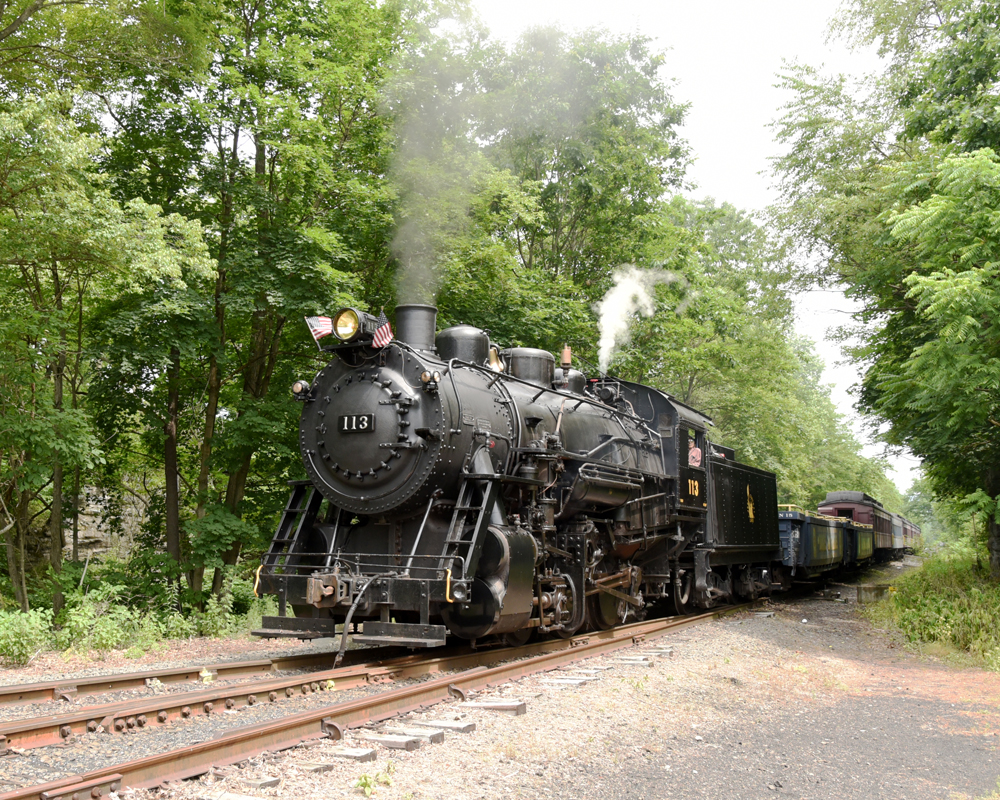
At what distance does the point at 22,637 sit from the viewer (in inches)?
340

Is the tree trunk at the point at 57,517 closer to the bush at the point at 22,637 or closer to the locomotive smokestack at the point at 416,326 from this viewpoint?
the bush at the point at 22,637

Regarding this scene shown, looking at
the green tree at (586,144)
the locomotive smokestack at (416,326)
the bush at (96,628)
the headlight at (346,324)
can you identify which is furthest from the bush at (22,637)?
the green tree at (586,144)

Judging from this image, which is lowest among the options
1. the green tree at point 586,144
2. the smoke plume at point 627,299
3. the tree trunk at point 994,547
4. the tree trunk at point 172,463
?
the tree trunk at point 994,547

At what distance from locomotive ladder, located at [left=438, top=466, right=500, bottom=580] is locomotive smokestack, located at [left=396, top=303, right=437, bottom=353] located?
1689mm

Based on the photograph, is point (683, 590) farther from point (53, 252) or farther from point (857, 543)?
point (857, 543)

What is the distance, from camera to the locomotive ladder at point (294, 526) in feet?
27.7

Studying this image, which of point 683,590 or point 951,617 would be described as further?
point 683,590

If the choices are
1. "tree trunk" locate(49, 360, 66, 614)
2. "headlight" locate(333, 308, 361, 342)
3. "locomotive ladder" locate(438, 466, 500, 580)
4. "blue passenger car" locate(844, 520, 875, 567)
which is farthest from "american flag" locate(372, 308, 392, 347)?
"blue passenger car" locate(844, 520, 875, 567)

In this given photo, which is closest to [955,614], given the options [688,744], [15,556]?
[688,744]

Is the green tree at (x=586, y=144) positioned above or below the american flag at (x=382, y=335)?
above

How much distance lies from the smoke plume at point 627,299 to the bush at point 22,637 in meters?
13.0

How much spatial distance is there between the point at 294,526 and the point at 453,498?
1965mm

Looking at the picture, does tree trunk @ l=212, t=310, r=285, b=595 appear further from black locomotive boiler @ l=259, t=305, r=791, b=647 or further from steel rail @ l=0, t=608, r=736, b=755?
steel rail @ l=0, t=608, r=736, b=755

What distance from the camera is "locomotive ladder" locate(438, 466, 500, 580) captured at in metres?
7.41
